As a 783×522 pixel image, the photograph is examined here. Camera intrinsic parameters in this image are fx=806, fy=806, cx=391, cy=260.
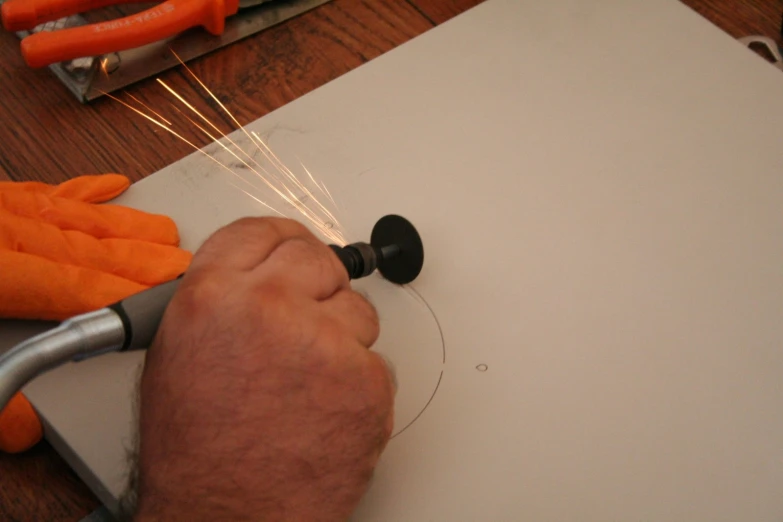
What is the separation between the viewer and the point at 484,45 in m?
1.04

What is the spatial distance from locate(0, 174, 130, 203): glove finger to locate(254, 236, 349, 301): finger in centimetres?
29

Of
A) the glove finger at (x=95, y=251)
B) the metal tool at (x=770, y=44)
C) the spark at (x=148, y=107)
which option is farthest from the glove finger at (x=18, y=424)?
the metal tool at (x=770, y=44)

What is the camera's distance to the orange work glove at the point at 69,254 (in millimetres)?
715

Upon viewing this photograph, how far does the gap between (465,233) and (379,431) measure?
0.29 metres

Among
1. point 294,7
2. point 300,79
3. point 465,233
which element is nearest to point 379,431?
point 465,233

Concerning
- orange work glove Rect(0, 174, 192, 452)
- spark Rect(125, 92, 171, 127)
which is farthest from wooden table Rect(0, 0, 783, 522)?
orange work glove Rect(0, 174, 192, 452)

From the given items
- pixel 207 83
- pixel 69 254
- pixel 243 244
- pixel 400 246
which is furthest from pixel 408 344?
pixel 207 83

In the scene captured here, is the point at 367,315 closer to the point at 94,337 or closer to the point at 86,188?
the point at 94,337

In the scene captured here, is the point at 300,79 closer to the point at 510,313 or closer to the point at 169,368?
the point at 510,313

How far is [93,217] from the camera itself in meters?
0.79

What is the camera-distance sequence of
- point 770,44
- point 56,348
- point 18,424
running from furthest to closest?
1. point 770,44
2. point 18,424
3. point 56,348

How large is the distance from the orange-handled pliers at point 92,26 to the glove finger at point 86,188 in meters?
0.19

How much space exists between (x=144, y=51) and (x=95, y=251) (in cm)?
37

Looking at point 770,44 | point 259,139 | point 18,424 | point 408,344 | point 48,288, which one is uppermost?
point 770,44
